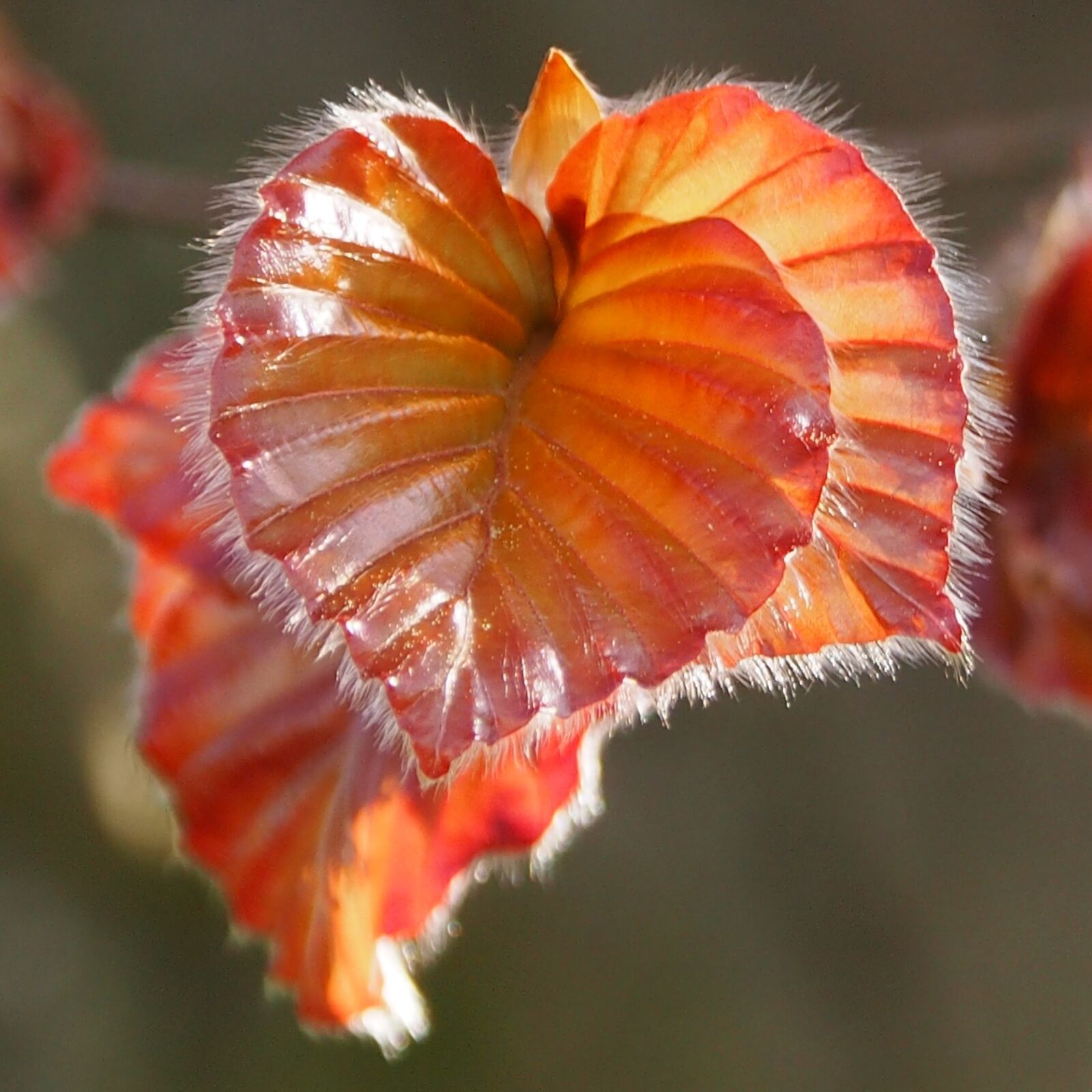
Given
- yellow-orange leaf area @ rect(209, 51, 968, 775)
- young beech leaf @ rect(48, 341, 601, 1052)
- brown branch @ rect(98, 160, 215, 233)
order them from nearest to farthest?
1. yellow-orange leaf area @ rect(209, 51, 968, 775)
2. young beech leaf @ rect(48, 341, 601, 1052)
3. brown branch @ rect(98, 160, 215, 233)

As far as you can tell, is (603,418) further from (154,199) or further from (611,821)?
(611,821)

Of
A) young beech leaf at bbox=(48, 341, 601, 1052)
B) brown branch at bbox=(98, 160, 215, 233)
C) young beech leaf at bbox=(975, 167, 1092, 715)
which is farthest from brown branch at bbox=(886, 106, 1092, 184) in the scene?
young beech leaf at bbox=(48, 341, 601, 1052)

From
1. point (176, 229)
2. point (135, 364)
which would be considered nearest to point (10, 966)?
point (176, 229)

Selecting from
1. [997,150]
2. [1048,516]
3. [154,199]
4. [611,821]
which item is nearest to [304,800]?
[1048,516]

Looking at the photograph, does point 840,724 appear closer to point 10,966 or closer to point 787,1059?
point 787,1059

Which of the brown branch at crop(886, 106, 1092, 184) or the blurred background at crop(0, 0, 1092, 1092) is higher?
the brown branch at crop(886, 106, 1092, 184)

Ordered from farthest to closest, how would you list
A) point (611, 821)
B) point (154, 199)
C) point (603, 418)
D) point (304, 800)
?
point (611, 821), point (154, 199), point (304, 800), point (603, 418)

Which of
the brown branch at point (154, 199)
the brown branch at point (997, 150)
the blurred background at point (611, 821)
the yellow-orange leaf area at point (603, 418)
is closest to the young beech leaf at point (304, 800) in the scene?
the yellow-orange leaf area at point (603, 418)

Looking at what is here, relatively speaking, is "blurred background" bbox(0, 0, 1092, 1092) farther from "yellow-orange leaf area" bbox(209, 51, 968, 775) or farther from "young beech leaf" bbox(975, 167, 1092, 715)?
"yellow-orange leaf area" bbox(209, 51, 968, 775)
